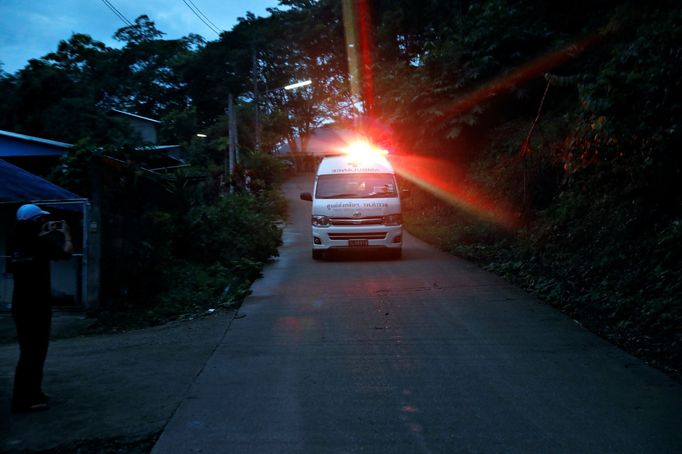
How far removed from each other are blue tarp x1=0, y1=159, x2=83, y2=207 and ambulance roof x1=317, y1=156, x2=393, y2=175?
19.3ft

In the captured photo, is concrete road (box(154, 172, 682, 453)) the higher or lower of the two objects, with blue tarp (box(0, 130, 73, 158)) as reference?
lower

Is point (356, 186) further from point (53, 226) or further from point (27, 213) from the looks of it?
point (27, 213)

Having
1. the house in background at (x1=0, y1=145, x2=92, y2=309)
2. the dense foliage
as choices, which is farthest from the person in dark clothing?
the dense foliage

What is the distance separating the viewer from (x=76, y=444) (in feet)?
13.9

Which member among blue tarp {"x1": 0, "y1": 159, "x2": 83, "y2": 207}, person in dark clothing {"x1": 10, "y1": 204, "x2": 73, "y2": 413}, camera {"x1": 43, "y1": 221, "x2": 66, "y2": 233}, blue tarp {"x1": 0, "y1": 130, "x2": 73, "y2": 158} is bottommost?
person in dark clothing {"x1": 10, "y1": 204, "x2": 73, "y2": 413}

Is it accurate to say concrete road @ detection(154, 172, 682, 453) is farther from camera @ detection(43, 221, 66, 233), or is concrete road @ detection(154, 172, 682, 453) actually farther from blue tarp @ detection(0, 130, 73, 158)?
blue tarp @ detection(0, 130, 73, 158)

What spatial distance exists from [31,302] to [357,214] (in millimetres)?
8847

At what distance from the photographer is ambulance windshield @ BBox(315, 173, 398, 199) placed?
13.7 meters

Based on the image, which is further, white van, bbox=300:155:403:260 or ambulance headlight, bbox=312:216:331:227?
ambulance headlight, bbox=312:216:331:227

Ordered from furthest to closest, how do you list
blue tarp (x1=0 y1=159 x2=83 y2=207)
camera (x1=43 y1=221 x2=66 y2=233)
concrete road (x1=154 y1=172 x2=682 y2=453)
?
blue tarp (x1=0 y1=159 x2=83 y2=207) → camera (x1=43 y1=221 x2=66 y2=233) → concrete road (x1=154 y1=172 x2=682 y2=453)

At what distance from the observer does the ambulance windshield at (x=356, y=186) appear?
13.7 m

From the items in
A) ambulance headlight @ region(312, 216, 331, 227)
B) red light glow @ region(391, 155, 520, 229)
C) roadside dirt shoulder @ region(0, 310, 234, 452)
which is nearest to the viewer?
roadside dirt shoulder @ region(0, 310, 234, 452)

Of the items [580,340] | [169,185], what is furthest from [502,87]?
[580,340]

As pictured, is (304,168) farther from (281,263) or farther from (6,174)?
(6,174)
